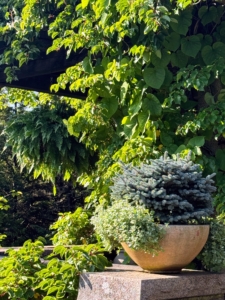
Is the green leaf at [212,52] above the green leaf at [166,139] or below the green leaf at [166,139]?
above

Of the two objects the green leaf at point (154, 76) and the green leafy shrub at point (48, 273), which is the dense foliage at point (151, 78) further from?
the green leafy shrub at point (48, 273)

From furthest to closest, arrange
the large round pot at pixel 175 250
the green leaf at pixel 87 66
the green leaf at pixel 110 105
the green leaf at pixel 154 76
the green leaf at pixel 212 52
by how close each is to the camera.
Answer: the green leaf at pixel 87 66 → the green leaf at pixel 110 105 → the green leaf at pixel 212 52 → the green leaf at pixel 154 76 → the large round pot at pixel 175 250

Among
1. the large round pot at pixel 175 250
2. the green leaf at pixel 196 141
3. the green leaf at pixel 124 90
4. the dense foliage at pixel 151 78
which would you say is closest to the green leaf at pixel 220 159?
the dense foliage at pixel 151 78

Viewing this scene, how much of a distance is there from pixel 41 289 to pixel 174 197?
2.65 ft

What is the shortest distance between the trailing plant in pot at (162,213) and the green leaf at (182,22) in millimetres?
1116

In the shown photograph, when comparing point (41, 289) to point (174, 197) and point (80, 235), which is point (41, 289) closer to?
point (174, 197)

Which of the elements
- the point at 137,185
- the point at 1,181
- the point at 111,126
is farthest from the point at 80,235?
the point at 1,181

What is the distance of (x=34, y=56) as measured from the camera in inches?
159

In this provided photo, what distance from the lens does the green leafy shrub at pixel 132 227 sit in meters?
2.06

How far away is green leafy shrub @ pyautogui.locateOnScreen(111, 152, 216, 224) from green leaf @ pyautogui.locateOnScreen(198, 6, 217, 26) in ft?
4.54

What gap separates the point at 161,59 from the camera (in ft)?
10.2

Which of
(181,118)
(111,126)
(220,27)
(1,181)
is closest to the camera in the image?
(181,118)

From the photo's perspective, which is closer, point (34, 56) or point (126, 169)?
point (126, 169)

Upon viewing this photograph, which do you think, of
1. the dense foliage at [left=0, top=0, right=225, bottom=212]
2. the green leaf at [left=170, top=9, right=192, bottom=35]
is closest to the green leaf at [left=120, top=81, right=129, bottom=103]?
the dense foliage at [left=0, top=0, right=225, bottom=212]
